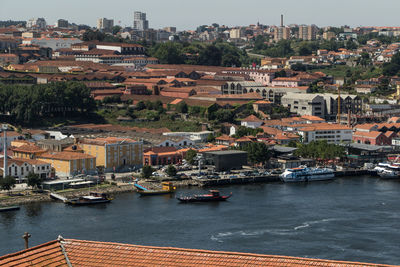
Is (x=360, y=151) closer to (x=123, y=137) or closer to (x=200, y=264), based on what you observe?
(x=123, y=137)

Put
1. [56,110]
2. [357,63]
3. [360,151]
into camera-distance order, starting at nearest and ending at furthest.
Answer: [360,151]
[56,110]
[357,63]

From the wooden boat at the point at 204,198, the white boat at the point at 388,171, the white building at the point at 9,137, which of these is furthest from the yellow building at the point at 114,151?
the white boat at the point at 388,171

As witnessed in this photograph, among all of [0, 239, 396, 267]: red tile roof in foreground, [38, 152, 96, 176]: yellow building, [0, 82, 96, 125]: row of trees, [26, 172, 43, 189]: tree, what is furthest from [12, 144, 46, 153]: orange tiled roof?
[0, 239, 396, 267]: red tile roof in foreground

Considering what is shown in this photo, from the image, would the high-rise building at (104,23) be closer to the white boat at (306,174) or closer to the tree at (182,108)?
the tree at (182,108)

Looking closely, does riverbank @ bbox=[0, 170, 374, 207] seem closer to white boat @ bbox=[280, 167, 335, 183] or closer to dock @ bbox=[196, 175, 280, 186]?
dock @ bbox=[196, 175, 280, 186]

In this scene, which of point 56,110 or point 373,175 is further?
point 56,110

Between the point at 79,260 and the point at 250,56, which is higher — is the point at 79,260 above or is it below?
below

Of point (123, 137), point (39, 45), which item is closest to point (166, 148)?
point (123, 137)
